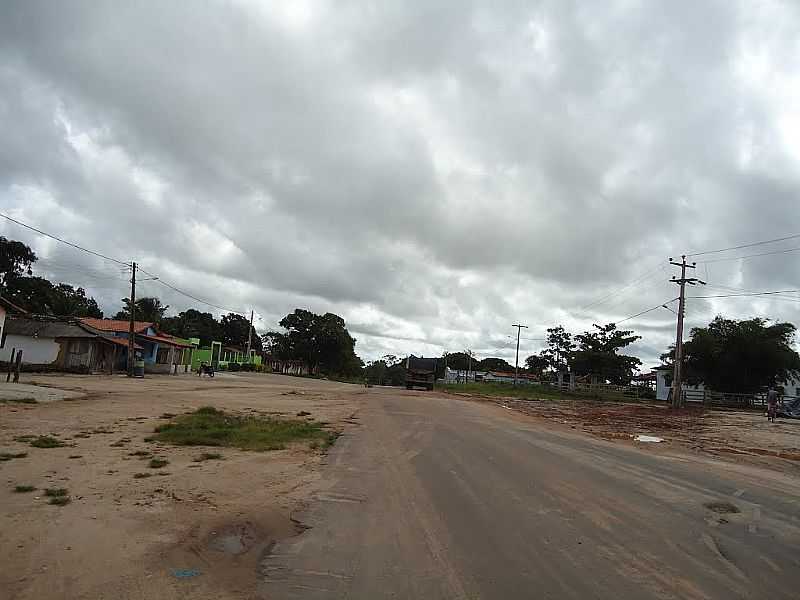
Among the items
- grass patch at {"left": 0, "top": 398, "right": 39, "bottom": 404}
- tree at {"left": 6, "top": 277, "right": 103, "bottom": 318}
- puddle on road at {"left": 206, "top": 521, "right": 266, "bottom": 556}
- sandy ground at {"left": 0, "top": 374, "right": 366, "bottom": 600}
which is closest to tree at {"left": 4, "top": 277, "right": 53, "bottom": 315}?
tree at {"left": 6, "top": 277, "right": 103, "bottom": 318}

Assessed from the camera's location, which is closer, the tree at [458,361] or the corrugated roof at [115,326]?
the corrugated roof at [115,326]

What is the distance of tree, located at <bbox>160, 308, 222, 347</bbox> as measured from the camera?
98.7m

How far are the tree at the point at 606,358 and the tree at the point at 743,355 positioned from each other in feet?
37.9

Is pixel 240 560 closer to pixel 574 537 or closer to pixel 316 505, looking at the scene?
pixel 316 505

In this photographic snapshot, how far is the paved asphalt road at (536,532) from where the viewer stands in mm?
4688

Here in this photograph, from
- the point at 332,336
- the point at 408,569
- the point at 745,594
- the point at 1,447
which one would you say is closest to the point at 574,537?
the point at 745,594

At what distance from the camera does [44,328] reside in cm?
4303

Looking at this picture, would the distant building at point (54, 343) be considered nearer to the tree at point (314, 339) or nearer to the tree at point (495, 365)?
the tree at point (314, 339)

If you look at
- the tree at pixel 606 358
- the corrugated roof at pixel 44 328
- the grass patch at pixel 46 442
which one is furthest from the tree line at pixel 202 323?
the grass patch at pixel 46 442

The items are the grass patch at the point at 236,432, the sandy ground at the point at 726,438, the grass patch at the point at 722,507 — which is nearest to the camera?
the grass patch at the point at 722,507

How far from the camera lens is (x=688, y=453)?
1418 cm

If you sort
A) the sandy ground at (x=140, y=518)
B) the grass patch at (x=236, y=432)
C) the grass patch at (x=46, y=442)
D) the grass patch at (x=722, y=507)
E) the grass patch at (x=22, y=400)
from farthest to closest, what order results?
the grass patch at (x=22, y=400) < the grass patch at (x=236, y=432) < the grass patch at (x=46, y=442) < the grass patch at (x=722, y=507) < the sandy ground at (x=140, y=518)

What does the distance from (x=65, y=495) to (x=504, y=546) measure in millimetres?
5122

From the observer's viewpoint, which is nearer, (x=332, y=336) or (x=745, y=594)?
(x=745, y=594)
